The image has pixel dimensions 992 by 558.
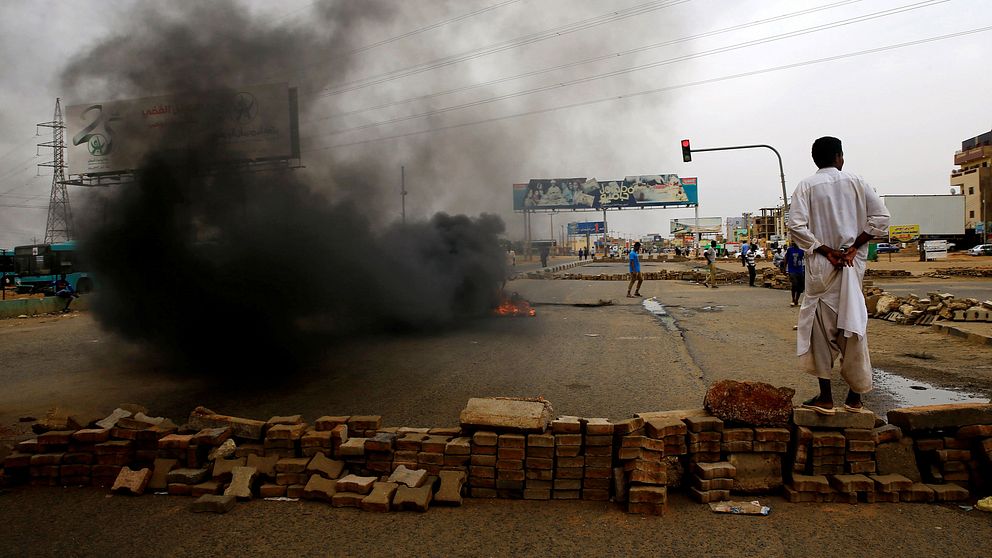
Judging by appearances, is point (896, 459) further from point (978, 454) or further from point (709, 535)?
point (709, 535)

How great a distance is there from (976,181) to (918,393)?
77.7 metres

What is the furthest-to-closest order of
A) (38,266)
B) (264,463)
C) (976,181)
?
(976,181) < (38,266) < (264,463)

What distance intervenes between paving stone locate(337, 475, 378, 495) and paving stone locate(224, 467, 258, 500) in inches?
22.2

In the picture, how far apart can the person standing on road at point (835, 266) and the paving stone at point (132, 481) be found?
168 inches

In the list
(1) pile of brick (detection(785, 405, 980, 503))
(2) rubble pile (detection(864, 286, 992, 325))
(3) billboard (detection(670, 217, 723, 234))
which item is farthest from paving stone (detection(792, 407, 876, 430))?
(3) billboard (detection(670, 217, 723, 234))

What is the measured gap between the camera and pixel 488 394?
6109 mm

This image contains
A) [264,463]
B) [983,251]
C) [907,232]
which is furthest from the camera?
[907,232]

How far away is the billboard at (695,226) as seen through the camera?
99.3 metres

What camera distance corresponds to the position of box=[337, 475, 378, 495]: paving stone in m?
3.57

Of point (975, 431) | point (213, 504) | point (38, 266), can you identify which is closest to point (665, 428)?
point (975, 431)

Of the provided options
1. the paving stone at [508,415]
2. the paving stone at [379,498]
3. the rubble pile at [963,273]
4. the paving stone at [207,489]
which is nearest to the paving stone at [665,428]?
the paving stone at [508,415]

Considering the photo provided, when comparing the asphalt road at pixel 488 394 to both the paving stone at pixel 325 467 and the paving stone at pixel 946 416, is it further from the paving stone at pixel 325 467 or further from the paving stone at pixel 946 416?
the paving stone at pixel 946 416

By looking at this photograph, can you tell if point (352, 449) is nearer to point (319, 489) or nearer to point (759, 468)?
point (319, 489)

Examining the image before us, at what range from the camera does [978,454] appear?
3555mm
